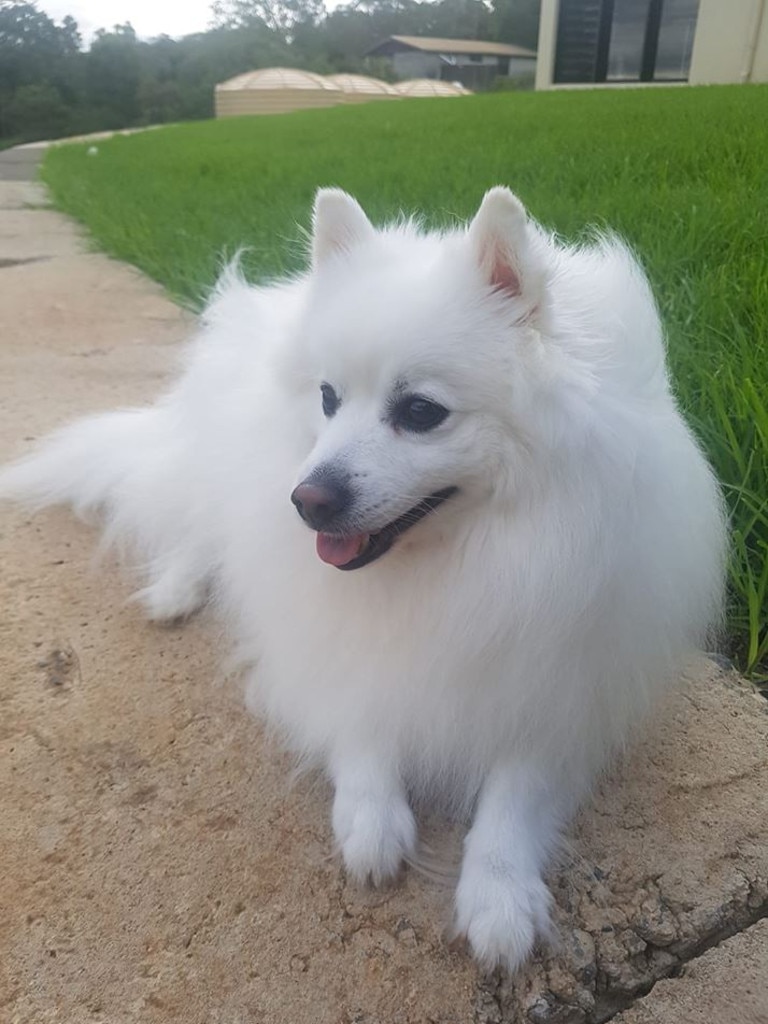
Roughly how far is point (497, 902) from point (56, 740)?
0.93 meters

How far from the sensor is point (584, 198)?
4.45 metres

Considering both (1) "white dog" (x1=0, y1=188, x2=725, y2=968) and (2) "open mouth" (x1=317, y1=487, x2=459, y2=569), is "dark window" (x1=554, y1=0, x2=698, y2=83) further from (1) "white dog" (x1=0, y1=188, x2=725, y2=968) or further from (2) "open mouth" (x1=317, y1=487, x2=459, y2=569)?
(2) "open mouth" (x1=317, y1=487, x2=459, y2=569)

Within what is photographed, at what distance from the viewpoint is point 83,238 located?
262 inches

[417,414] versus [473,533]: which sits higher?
[417,414]

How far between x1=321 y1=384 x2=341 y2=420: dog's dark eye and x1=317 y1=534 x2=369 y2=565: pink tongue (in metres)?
0.22

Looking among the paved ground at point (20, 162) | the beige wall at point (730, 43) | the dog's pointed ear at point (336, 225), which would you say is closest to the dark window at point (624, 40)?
the beige wall at point (730, 43)

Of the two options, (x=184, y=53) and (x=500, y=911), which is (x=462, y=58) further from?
(x=500, y=911)

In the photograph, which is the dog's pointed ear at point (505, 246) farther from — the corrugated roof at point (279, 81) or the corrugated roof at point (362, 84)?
the corrugated roof at point (362, 84)

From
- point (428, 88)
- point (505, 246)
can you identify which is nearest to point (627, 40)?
point (428, 88)

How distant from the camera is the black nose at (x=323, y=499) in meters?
1.35

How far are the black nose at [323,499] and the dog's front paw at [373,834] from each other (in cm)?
55

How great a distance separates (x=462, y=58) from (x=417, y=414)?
747 inches

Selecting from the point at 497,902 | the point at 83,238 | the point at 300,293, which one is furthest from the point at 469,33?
the point at 497,902

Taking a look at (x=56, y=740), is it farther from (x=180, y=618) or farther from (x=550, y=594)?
(x=550, y=594)
